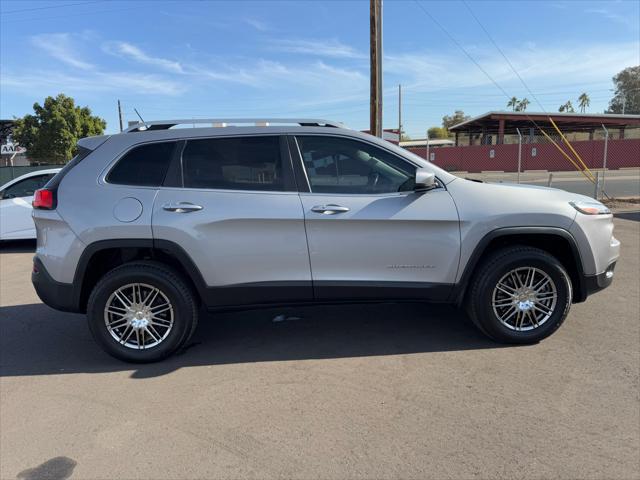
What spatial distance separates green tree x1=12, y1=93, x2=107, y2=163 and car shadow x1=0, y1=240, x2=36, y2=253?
32.3 meters

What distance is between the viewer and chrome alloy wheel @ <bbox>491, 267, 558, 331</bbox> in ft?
13.4

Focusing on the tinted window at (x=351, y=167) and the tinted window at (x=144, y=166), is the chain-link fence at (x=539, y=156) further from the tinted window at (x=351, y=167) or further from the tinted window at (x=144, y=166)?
the tinted window at (x=144, y=166)

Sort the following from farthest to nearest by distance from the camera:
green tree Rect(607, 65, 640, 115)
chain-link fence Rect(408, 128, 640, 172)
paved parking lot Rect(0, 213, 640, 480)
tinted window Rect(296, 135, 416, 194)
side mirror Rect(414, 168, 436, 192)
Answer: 1. green tree Rect(607, 65, 640, 115)
2. chain-link fence Rect(408, 128, 640, 172)
3. tinted window Rect(296, 135, 416, 194)
4. side mirror Rect(414, 168, 436, 192)
5. paved parking lot Rect(0, 213, 640, 480)

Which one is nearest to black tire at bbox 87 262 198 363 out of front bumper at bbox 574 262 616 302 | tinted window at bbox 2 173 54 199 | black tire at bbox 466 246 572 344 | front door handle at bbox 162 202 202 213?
front door handle at bbox 162 202 202 213

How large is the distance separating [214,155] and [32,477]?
254 centimetres

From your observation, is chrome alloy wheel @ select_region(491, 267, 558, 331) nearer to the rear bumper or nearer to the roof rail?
the roof rail

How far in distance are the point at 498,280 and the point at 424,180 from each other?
1073mm

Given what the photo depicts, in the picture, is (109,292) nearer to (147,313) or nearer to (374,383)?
(147,313)

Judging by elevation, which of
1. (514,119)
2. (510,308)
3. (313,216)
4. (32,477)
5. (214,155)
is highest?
(514,119)

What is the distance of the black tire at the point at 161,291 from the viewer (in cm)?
388

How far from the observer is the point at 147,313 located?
3.98 meters

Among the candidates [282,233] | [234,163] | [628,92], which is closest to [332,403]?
[282,233]

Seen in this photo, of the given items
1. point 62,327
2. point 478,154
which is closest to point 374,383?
point 62,327

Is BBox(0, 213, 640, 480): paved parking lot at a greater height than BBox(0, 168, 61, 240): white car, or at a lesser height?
lesser
